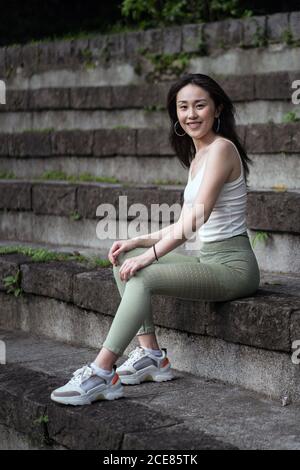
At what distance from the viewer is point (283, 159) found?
508cm

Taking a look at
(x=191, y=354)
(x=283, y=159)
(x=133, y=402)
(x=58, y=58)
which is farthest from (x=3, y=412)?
(x=58, y=58)

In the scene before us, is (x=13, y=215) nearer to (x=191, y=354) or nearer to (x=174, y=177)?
(x=174, y=177)

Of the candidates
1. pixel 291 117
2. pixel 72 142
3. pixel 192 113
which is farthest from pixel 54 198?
pixel 192 113

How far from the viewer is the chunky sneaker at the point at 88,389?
329cm

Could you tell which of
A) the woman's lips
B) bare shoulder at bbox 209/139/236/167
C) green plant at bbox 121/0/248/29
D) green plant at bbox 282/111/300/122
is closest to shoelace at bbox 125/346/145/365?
bare shoulder at bbox 209/139/236/167

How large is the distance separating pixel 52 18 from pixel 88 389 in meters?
7.19

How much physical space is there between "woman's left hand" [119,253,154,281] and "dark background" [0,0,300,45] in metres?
6.09

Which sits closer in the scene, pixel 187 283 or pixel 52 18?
pixel 187 283

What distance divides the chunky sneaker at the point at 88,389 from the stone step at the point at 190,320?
19.3 inches

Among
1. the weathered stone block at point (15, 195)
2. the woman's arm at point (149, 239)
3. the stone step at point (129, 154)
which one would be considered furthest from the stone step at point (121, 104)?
the woman's arm at point (149, 239)

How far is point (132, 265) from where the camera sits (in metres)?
3.46

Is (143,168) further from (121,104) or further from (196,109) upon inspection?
(196,109)

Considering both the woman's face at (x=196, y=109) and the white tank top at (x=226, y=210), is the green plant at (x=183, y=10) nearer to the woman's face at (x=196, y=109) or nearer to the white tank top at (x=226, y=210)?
the woman's face at (x=196, y=109)
